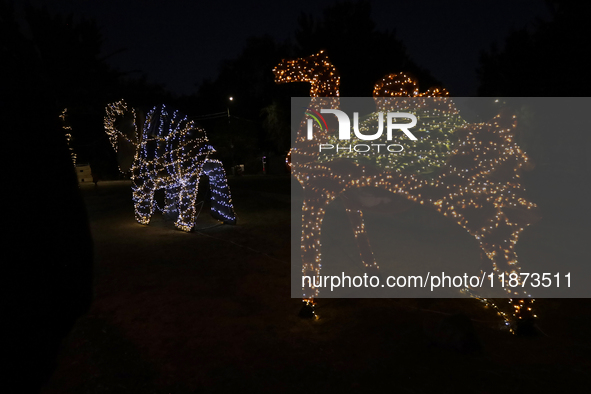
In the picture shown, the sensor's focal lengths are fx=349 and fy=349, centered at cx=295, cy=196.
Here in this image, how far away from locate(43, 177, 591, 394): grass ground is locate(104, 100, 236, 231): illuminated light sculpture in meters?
3.57

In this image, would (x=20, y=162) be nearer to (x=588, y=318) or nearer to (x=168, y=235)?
(x=588, y=318)

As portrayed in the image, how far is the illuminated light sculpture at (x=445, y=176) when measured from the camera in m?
3.50

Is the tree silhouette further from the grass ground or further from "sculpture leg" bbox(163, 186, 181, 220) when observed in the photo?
the grass ground

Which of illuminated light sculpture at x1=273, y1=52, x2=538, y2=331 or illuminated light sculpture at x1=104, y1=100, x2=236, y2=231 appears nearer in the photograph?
illuminated light sculpture at x1=273, y1=52, x2=538, y2=331

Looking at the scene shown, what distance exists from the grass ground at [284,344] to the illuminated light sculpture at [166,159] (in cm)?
357

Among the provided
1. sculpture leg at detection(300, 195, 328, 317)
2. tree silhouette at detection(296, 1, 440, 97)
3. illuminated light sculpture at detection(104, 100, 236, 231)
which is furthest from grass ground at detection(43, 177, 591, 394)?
tree silhouette at detection(296, 1, 440, 97)

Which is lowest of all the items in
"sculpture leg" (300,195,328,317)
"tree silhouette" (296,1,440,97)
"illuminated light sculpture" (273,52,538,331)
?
"sculpture leg" (300,195,328,317)

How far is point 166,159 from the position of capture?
8727 mm

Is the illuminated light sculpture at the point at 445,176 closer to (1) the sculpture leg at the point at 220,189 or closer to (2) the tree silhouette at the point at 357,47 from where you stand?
(1) the sculpture leg at the point at 220,189

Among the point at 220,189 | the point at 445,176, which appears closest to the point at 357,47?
the point at 220,189

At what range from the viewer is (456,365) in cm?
296

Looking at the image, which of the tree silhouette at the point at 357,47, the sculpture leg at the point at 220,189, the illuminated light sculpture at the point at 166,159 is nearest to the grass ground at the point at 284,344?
the illuminated light sculpture at the point at 166,159

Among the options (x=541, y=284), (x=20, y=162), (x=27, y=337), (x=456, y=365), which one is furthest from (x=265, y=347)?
(x=541, y=284)

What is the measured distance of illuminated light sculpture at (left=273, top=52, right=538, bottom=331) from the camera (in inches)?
138
